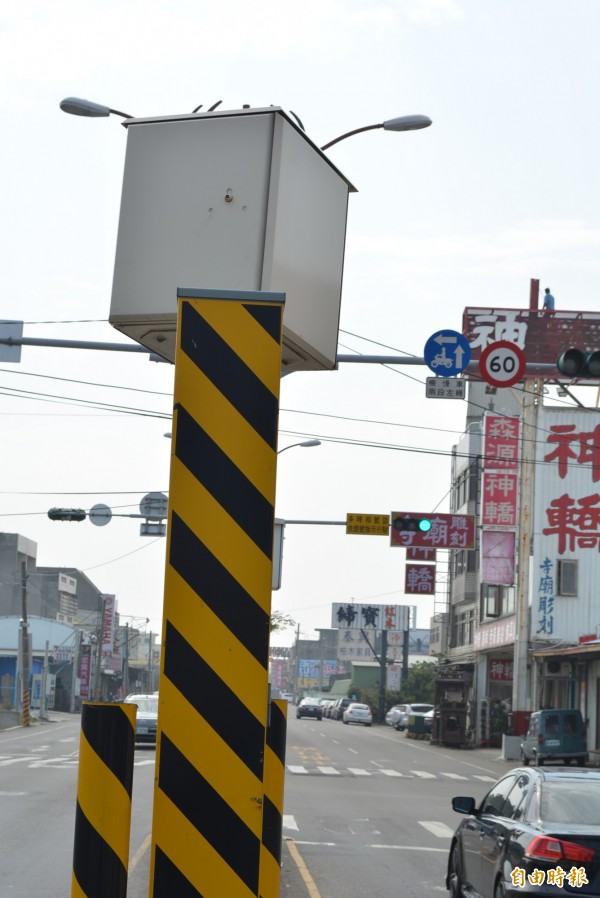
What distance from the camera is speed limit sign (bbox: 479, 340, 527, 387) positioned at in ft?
58.1

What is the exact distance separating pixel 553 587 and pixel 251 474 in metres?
44.9

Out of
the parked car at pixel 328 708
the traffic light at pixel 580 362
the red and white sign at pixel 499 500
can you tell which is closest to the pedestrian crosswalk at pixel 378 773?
the red and white sign at pixel 499 500

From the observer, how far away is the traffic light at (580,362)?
14.2m

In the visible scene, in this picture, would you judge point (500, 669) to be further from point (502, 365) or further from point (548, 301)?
point (502, 365)

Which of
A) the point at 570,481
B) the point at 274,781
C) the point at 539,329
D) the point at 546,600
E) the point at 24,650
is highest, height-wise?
the point at 539,329

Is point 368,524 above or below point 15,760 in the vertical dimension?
above

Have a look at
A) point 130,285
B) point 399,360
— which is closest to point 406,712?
point 399,360

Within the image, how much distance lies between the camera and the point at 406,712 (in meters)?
74.1

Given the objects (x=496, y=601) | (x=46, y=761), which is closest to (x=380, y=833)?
(x=46, y=761)

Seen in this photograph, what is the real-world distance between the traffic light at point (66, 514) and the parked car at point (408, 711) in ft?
132

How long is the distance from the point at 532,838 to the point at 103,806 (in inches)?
209

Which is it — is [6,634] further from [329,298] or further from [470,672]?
[329,298]

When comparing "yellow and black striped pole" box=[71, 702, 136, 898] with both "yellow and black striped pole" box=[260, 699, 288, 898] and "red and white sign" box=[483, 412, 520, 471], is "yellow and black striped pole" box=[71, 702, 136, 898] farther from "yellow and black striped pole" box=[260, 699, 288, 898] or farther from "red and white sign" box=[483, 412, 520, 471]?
"red and white sign" box=[483, 412, 520, 471]

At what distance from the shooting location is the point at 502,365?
58.5 feet
